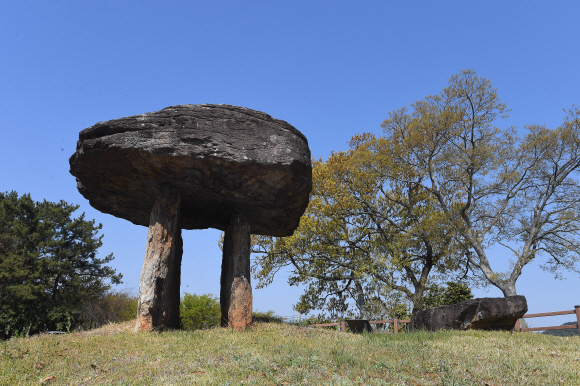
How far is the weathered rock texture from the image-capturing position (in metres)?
13.4

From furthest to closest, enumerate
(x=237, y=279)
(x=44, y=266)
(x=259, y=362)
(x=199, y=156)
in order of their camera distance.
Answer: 1. (x=44, y=266)
2. (x=237, y=279)
3. (x=199, y=156)
4. (x=259, y=362)

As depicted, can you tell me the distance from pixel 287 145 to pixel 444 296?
16091 millimetres

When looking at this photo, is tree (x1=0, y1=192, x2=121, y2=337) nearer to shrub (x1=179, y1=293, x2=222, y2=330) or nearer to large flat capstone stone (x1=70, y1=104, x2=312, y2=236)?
shrub (x1=179, y1=293, x2=222, y2=330)

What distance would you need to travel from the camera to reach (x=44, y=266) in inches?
900

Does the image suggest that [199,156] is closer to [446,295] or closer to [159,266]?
[159,266]

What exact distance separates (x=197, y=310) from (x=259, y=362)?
50.6 ft

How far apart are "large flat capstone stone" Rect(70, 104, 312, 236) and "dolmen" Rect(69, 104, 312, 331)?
22 millimetres

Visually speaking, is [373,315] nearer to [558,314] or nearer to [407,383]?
[558,314]

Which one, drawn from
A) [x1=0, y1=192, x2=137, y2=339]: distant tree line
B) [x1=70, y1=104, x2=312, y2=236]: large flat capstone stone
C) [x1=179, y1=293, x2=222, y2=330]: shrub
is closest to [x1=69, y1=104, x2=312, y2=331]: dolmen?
[x1=70, y1=104, x2=312, y2=236]: large flat capstone stone

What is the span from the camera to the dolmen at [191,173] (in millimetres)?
8938

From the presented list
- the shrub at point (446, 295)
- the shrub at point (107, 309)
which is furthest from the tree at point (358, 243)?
the shrub at point (107, 309)

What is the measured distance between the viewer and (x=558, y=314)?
14469 millimetres

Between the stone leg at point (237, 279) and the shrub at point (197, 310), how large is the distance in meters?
9.71

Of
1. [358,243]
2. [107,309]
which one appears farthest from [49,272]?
[358,243]
